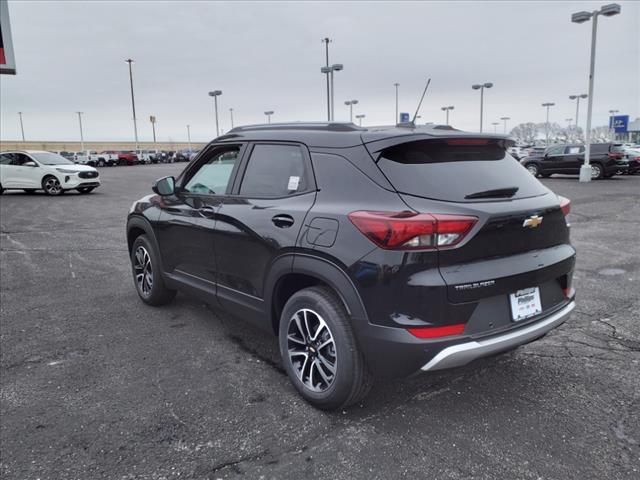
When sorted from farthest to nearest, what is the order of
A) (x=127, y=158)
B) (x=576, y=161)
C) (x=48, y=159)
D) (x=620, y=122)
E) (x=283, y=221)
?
(x=620, y=122)
(x=127, y=158)
(x=576, y=161)
(x=48, y=159)
(x=283, y=221)

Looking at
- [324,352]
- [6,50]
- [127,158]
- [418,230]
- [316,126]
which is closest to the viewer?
[418,230]

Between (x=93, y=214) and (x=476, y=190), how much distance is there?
12329mm

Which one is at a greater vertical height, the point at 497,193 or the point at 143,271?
the point at 497,193

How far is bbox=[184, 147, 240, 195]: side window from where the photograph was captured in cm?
397

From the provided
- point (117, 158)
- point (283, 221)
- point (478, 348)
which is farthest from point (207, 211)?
point (117, 158)

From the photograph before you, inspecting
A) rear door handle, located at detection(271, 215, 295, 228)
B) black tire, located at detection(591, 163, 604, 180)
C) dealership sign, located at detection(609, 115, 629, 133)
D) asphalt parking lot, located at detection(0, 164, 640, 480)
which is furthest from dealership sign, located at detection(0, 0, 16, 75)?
dealership sign, located at detection(609, 115, 629, 133)

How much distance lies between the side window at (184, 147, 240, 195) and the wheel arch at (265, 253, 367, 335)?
3.33 ft

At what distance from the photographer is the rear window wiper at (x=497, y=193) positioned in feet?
9.36

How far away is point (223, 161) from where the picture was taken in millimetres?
4113

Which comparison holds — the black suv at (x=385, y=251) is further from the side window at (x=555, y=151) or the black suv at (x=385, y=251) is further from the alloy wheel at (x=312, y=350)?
the side window at (x=555, y=151)

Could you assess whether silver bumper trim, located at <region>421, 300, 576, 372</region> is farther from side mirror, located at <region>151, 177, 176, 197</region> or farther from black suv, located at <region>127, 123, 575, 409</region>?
side mirror, located at <region>151, 177, 176, 197</region>

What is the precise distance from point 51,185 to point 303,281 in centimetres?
1826

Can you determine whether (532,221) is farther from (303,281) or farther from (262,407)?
(262,407)

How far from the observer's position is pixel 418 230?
2.58m
